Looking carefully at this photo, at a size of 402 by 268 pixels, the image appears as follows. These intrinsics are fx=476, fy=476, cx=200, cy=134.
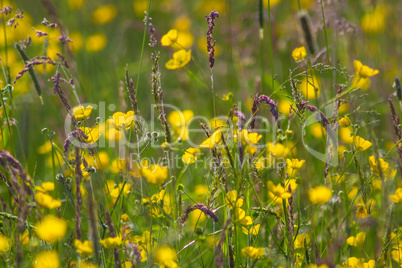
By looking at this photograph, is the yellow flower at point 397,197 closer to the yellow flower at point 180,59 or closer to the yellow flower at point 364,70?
the yellow flower at point 364,70

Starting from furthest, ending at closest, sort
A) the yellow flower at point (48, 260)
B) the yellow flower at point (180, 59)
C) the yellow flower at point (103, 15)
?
the yellow flower at point (103, 15), the yellow flower at point (180, 59), the yellow flower at point (48, 260)

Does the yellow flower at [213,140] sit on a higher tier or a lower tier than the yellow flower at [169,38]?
lower

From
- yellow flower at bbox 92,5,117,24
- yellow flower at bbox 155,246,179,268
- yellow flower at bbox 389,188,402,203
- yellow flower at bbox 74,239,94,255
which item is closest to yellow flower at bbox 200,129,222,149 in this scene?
yellow flower at bbox 155,246,179,268

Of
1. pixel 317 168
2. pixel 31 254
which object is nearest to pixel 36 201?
pixel 31 254

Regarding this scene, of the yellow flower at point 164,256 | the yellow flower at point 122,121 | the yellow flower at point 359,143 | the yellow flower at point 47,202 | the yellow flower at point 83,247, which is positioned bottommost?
the yellow flower at point 164,256

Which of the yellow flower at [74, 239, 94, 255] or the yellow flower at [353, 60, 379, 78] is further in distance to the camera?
the yellow flower at [353, 60, 379, 78]

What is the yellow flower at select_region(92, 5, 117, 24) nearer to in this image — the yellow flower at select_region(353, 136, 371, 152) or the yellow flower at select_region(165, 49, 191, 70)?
the yellow flower at select_region(165, 49, 191, 70)

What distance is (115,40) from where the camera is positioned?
405 centimetres

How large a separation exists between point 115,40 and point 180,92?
4.09ft

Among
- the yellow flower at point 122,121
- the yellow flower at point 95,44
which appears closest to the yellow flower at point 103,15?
the yellow flower at point 95,44

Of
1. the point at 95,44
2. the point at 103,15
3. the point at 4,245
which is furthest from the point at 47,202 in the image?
the point at 103,15

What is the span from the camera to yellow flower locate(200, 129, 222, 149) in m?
1.17

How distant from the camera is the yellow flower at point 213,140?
1165mm

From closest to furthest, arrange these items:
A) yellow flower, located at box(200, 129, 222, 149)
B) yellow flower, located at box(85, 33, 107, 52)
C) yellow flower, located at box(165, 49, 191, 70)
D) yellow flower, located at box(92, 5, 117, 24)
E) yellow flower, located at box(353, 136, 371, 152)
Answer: yellow flower, located at box(200, 129, 222, 149)
yellow flower, located at box(353, 136, 371, 152)
yellow flower, located at box(165, 49, 191, 70)
yellow flower, located at box(85, 33, 107, 52)
yellow flower, located at box(92, 5, 117, 24)
